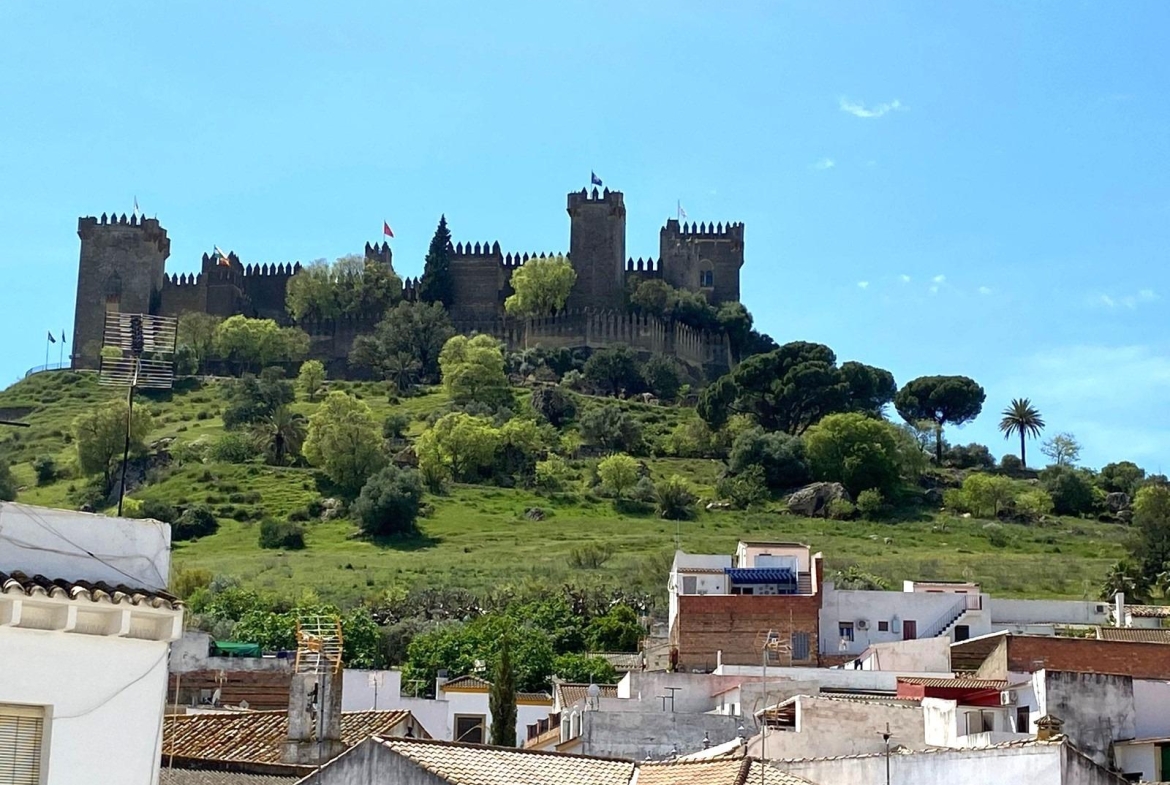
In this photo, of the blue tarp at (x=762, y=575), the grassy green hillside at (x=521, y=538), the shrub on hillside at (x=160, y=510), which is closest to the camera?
the blue tarp at (x=762, y=575)

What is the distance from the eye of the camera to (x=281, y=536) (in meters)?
85.2

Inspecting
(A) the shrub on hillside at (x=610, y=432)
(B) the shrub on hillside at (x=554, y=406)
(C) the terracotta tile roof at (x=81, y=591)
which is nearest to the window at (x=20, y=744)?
(C) the terracotta tile roof at (x=81, y=591)

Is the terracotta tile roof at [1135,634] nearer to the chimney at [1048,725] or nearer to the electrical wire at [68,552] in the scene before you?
the chimney at [1048,725]

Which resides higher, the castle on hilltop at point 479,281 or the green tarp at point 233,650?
the castle on hilltop at point 479,281

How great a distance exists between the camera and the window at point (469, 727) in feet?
→ 119

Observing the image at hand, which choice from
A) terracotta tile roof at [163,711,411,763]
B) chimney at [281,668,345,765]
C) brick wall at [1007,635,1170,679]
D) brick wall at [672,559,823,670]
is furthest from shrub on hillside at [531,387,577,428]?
chimney at [281,668,345,765]

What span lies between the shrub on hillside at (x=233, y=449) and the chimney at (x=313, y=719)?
270 ft

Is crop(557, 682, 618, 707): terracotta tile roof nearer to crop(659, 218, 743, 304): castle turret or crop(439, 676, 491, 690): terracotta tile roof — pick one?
crop(439, 676, 491, 690): terracotta tile roof

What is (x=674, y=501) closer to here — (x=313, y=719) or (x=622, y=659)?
(x=622, y=659)

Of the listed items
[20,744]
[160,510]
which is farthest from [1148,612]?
[160,510]

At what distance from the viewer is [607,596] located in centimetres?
6525

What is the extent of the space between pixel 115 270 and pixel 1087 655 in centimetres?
9980

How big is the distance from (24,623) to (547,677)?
41.9 metres

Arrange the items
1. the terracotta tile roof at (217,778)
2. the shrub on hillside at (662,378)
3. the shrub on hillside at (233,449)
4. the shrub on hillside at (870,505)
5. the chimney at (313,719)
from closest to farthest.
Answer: the terracotta tile roof at (217,778) < the chimney at (313,719) < the shrub on hillside at (870,505) < the shrub on hillside at (233,449) < the shrub on hillside at (662,378)
